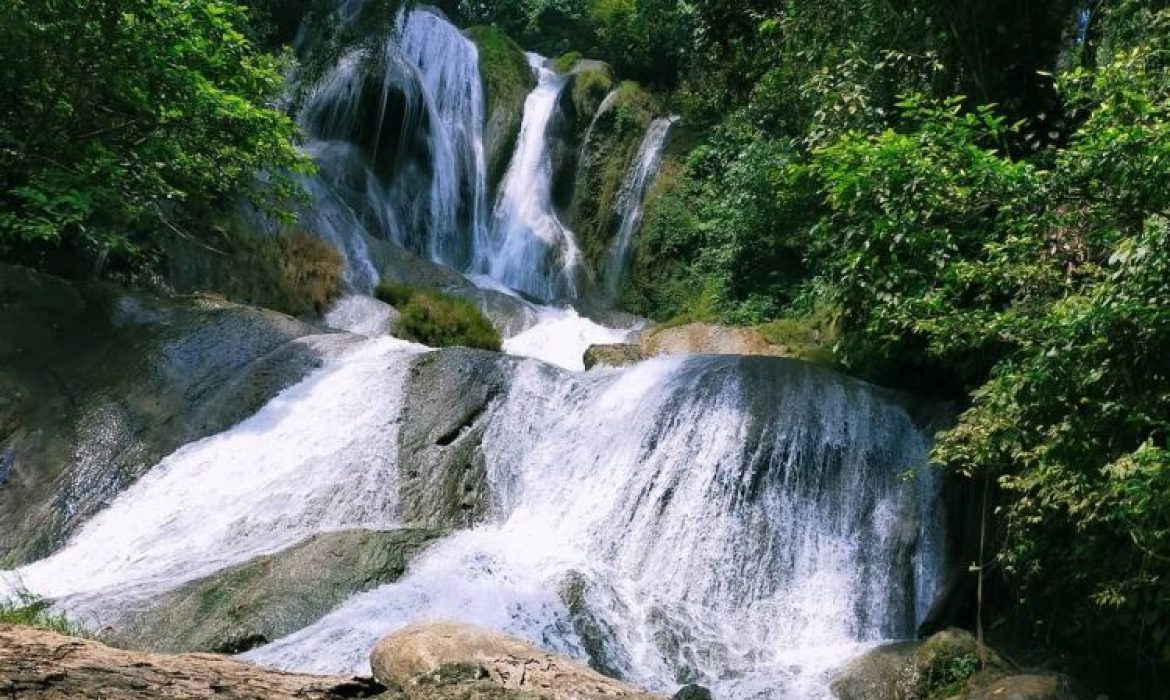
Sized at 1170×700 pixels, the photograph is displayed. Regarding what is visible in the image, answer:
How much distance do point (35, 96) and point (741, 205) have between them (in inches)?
440

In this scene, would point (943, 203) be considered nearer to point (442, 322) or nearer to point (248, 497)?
point (248, 497)

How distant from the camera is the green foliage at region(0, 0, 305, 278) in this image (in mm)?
9352

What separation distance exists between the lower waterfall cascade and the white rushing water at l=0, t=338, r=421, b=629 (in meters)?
Result: 0.02

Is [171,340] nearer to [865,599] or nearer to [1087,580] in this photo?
[865,599]

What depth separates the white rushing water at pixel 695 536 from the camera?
7.23 m

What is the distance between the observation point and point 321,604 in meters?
7.32

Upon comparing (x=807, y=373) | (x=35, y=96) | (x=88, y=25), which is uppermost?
(x=88, y=25)

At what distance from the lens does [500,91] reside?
24.1 m

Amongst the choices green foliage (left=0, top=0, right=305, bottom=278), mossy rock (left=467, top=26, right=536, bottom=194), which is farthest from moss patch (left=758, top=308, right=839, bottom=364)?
mossy rock (left=467, top=26, right=536, bottom=194)

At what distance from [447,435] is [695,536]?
2.99 metres

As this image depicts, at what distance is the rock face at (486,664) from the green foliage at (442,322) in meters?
10.0

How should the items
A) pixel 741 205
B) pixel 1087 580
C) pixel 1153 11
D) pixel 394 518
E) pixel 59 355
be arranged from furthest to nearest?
pixel 741 205
pixel 59 355
pixel 394 518
pixel 1153 11
pixel 1087 580

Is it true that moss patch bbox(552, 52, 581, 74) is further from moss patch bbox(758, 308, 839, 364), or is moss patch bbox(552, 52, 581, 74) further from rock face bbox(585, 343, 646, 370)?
rock face bbox(585, 343, 646, 370)

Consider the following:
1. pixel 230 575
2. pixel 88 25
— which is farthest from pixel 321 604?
pixel 88 25
